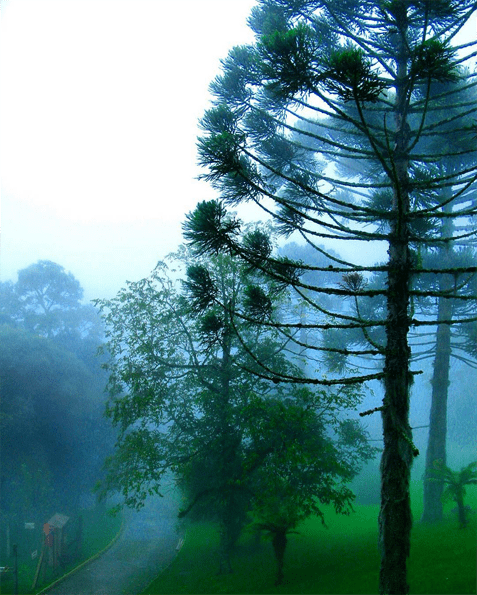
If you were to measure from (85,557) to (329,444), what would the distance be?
4.98 m

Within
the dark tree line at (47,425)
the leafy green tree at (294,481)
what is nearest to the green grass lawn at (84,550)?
the dark tree line at (47,425)

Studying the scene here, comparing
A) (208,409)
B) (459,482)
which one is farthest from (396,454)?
(459,482)

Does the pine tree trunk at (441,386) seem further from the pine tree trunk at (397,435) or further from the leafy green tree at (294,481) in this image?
the pine tree trunk at (397,435)

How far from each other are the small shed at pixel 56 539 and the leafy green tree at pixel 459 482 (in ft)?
20.9

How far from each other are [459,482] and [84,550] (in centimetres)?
672

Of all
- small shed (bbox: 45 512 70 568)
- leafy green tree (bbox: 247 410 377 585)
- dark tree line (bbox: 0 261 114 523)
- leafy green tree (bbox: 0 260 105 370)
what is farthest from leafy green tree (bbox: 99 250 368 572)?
leafy green tree (bbox: 0 260 105 370)

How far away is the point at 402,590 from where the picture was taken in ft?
10.6

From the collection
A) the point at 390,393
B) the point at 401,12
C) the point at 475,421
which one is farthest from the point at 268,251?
the point at 475,421

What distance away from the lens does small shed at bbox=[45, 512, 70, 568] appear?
758 cm

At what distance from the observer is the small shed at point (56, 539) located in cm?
758

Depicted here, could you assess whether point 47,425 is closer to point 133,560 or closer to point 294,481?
point 133,560

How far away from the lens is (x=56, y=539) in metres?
7.74

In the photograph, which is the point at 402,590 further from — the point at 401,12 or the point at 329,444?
the point at 401,12

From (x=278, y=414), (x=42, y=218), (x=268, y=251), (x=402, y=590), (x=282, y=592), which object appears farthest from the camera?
(x=42, y=218)
